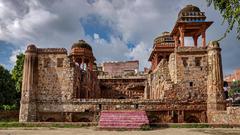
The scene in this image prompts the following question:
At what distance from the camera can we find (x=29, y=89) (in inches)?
813

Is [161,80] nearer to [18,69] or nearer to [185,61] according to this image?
[185,61]

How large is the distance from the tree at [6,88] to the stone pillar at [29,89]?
17.8 feet

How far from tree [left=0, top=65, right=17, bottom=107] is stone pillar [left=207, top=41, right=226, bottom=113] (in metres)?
18.0

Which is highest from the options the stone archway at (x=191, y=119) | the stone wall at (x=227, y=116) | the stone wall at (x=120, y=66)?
the stone wall at (x=120, y=66)

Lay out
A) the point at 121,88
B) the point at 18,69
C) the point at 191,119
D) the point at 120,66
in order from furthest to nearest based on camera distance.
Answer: the point at 120,66 < the point at 121,88 < the point at 18,69 < the point at 191,119

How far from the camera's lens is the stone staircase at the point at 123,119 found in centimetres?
1639

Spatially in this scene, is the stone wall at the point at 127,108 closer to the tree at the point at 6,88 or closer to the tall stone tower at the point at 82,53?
the tree at the point at 6,88

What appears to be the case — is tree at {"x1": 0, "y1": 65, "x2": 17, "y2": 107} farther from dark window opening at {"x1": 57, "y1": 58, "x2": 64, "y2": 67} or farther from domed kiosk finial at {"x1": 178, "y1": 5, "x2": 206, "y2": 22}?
domed kiosk finial at {"x1": 178, "y1": 5, "x2": 206, "y2": 22}

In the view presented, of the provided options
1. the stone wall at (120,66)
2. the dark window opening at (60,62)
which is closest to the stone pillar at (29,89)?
the dark window opening at (60,62)

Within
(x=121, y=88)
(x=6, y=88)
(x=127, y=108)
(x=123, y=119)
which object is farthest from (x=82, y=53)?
(x=123, y=119)

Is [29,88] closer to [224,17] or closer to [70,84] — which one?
[70,84]

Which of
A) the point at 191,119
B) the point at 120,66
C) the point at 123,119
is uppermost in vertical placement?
the point at 120,66

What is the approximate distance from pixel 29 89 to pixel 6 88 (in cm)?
599

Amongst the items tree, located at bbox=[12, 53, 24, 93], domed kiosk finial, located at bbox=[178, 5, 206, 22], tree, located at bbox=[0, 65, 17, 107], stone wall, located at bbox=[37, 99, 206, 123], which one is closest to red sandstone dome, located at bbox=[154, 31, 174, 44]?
domed kiosk finial, located at bbox=[178, 5, 206, 22]
